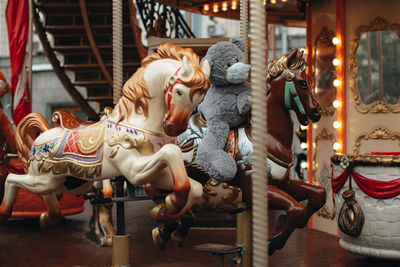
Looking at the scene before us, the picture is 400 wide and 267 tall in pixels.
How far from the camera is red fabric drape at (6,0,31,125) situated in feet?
24.4

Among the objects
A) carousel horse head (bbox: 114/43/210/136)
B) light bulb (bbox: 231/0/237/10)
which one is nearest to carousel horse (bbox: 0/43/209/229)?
carousel horse head (bbox: 114/43/210/136)

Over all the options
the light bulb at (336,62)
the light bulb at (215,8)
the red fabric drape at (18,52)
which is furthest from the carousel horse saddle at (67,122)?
the light bulb at (215,8)

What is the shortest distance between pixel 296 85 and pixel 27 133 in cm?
237

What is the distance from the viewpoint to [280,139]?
4824 millimetres

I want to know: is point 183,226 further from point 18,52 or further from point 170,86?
point 18,52

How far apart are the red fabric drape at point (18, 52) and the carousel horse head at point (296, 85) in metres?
4.00

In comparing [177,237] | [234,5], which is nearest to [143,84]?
[177,237]

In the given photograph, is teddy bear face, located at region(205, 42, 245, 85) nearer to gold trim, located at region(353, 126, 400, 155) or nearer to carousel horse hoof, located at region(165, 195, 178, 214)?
carousel horse hoof, located at region(165, 195, 178, 214)

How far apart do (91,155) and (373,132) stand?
4.33m

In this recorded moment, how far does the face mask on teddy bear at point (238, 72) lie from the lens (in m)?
4.47

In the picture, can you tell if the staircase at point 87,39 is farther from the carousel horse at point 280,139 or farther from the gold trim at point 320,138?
the carousel horse at point 280,139

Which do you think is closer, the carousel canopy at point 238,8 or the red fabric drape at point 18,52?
the red fabric drape at point 18,52

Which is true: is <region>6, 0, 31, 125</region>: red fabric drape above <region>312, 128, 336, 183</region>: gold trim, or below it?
above

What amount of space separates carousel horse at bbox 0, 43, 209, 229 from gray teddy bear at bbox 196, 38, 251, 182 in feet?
1.62
